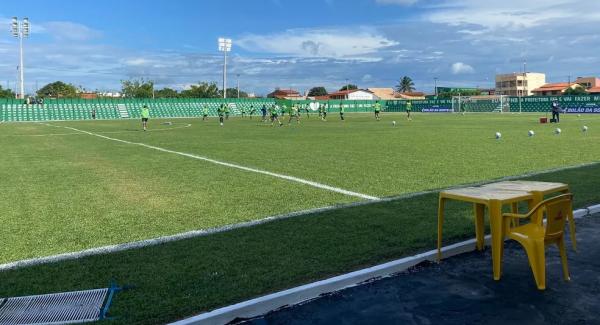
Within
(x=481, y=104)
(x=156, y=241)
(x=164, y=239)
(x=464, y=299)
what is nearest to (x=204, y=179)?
(x=164, y=239)

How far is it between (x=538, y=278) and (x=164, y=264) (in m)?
3.53

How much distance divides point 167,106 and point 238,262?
61.7 metres

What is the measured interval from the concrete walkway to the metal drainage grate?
53.2 inches

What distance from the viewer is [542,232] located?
4875 millimetres

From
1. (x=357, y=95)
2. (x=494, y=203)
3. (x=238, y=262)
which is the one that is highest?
(x=357, y=95)

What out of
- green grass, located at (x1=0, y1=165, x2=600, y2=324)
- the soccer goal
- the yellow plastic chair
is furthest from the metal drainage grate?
the soccer goal

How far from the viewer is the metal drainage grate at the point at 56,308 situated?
411cm

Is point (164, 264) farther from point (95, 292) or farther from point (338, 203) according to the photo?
point (338, 203)

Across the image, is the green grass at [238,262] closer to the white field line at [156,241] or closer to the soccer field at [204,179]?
the white field line at [156,241]

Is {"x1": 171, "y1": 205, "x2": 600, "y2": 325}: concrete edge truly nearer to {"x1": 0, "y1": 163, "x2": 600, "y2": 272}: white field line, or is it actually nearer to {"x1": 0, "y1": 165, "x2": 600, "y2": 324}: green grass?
{"x1": 0, "y1": 165, "x2": 600, "y2": 324}: green grass

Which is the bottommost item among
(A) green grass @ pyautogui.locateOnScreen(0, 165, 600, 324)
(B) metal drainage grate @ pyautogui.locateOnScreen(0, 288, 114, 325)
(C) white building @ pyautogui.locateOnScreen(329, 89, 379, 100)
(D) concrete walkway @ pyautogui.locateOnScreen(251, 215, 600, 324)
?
(D) concrete walkway @ pyautogui.locateOnScreen(251, 215, 600, 324)

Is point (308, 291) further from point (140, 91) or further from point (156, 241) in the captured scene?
point (140, 91)

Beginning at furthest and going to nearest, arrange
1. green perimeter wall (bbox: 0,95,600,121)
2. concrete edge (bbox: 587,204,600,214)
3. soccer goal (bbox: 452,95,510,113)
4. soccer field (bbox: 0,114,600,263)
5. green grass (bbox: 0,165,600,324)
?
soccer goal (bbox: 452,95,510,113)
green perimeter wall (bbox: 0,95,600,121)
concrete edge (bbox: 587,204,600,214)
soccer field (bbox: 0,114,600,263)
green grass (bbox: 0,165,600,324)

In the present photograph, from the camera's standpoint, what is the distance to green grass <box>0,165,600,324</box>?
14.7ft
